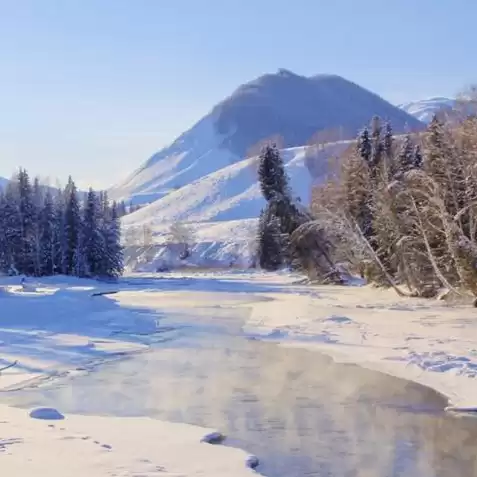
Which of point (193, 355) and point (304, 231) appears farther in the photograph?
point (304, 231)

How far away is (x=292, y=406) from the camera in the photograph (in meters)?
16.4

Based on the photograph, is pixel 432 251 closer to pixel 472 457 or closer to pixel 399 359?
pixel 399 359

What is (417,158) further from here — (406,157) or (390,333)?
(390,333)

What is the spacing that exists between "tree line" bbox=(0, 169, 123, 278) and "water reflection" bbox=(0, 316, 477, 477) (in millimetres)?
61143

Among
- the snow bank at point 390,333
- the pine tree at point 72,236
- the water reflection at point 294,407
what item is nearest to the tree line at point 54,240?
the pine tree at point 72,236

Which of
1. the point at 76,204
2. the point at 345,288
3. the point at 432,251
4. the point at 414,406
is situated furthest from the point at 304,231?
the point at 414,406

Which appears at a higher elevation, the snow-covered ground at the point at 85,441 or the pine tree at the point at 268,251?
the pine tree at the point at 268,251

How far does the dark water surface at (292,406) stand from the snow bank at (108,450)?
71 centimetres

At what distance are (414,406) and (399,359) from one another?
19.9ft

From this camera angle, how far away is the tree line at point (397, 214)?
3762 cm

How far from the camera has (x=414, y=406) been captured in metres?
16.5

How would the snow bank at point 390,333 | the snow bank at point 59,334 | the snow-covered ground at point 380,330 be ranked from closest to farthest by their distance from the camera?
the snow bank at point 390,333, the snow-covered ground at point 380,330, the snow bank at point 59,334

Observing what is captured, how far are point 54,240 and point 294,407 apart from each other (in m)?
72.5

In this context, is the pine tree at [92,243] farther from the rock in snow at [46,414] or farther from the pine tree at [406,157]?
the rock in snow at [46,414]
